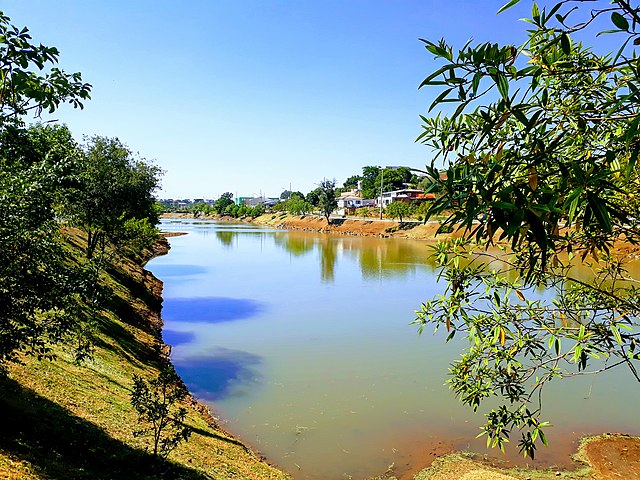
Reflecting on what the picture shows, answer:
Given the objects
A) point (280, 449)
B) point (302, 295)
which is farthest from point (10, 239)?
point (302, 295)

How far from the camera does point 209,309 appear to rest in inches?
1023

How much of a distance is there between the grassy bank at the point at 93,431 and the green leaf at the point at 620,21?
6.87 m

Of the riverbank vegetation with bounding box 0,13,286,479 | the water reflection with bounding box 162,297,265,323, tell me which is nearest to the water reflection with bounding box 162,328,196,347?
the water reflection with bounding box 162,297,265,323

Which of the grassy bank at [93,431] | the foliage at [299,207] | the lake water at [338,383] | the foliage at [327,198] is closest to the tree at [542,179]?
the grassy bank at [93,431]

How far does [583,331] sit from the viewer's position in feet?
11.3

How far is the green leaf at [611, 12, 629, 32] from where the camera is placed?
2008 millimetres

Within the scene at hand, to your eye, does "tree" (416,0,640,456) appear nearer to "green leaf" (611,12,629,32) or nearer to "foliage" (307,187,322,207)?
"green leaf" (611,12,629,32)

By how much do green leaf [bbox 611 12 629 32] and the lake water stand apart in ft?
33.6

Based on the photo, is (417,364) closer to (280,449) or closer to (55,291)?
(280,449)

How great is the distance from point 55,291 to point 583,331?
6.34m

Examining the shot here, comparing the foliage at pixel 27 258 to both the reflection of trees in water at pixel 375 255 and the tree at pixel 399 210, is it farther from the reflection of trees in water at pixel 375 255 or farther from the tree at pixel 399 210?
the tree at pixel 399 210

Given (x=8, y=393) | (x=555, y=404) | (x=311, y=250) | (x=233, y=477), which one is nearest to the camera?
(x=8, y=393)

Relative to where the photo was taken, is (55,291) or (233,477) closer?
(55,291)

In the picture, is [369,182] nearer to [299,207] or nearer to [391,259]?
[299,207]
